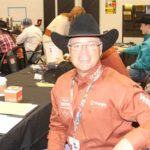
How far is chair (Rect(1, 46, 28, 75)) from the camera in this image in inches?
183

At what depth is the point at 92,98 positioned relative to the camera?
161cm

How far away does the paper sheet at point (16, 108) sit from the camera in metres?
2.11

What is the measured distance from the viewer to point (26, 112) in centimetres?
214

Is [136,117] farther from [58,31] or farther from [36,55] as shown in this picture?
[36,55]

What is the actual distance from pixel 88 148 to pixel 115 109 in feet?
0.80

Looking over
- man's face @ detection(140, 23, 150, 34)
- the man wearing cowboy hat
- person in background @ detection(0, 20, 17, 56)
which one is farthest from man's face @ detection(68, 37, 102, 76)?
person in background @ detection(0, 20, 17, 56)

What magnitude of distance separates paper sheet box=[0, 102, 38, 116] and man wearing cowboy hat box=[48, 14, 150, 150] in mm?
388

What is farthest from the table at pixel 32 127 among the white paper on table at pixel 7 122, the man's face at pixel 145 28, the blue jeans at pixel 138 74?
the man's face at pixel 145 28

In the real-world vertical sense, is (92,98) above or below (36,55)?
above

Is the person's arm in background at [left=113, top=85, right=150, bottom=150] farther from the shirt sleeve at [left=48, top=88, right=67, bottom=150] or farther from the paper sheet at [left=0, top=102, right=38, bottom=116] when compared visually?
the paper sheet at [left=0, top=102, right=38, bottom=116]

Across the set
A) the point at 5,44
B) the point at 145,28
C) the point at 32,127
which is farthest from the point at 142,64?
the point at 32,127

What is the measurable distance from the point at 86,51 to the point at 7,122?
0.64m

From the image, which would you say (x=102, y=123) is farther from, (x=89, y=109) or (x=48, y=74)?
(x=48, y=74)

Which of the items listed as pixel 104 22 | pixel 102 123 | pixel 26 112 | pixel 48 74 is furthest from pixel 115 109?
pixel 104 22
